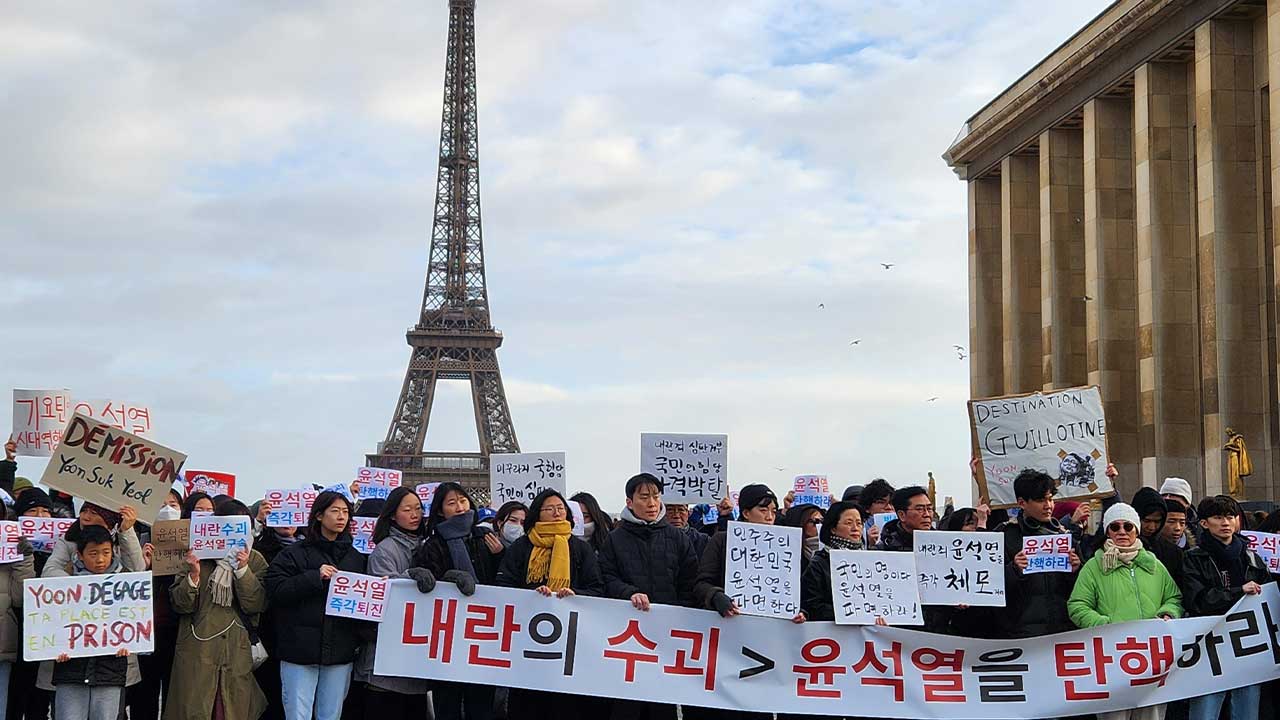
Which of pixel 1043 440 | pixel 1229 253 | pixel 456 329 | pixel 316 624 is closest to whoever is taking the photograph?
pixel 316 624

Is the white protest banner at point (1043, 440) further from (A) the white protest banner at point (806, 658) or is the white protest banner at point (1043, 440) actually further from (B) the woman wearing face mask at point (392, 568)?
(B) the woman wearing face mask at point (392, 568)

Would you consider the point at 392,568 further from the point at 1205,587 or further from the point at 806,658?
the point at 1205,587

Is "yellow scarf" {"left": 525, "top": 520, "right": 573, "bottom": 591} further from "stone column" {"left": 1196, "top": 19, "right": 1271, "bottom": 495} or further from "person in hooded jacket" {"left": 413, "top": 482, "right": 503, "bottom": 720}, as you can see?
"stone column" {"left": 1196, "top": 19, "right": 1271, "bottom": 495}

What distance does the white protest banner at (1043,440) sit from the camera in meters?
12.9

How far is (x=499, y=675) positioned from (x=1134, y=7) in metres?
28.0

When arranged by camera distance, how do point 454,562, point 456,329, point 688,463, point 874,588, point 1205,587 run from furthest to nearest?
Answer: point 456,329, point 688,463, point 1205,587, point 454,562, point 874,588

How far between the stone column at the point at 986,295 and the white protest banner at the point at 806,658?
115 ft

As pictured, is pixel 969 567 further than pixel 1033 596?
No

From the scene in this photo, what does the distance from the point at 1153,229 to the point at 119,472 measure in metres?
27.4

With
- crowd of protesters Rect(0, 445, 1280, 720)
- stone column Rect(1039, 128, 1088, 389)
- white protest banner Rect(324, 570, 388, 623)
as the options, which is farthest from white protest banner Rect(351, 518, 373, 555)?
stone column Rect(1039, 128, 1088, 389)

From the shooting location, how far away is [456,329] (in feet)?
257

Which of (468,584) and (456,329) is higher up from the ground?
(456,329)

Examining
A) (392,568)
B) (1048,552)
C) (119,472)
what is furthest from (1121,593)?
(119,472)

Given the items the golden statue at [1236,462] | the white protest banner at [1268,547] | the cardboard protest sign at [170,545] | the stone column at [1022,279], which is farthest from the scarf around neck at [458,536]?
the stone column at [1022,279]
